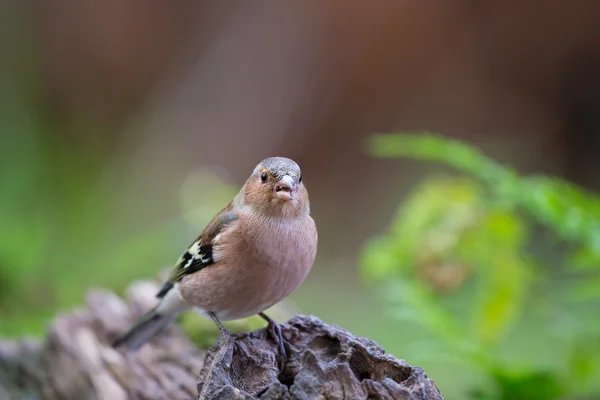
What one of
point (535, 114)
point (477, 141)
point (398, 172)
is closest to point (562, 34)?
point (535, 114)

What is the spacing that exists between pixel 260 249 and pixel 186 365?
43.7 inches

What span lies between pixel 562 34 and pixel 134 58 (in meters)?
6.50

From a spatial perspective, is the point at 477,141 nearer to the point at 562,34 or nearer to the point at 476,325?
the point at 562,34

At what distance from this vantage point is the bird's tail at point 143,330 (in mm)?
3518

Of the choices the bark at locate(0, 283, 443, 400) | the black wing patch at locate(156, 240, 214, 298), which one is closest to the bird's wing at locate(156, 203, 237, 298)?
the black wing patch at locate(156, 240, 214, 298)

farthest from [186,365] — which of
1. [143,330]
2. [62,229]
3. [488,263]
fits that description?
[62,229]

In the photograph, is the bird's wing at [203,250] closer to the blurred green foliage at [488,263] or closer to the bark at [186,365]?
the bark at [186,365]

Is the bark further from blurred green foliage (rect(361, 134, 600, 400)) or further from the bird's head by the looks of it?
blurred green foliage (rect(361, 134, 600, 400))

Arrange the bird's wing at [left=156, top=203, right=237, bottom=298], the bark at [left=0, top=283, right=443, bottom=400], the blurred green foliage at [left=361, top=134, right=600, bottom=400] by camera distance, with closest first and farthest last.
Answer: the bark at [left=0, top=283, right=443, bottom=400]
the bird's wing at [left=156, top=203, right=237, bottom=298]
the blurred green foliage at [left=361, top=134, right=600, bottom=400]

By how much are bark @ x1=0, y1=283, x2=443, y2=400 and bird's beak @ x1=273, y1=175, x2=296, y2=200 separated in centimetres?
52

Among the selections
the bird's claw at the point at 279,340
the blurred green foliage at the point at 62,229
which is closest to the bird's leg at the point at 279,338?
the bird's claw at the point at 279,340

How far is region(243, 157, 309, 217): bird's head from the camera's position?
8.83 ft

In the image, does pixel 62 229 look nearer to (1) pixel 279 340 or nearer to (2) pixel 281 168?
(2) pixel 281 168

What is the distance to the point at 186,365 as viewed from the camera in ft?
11.2
